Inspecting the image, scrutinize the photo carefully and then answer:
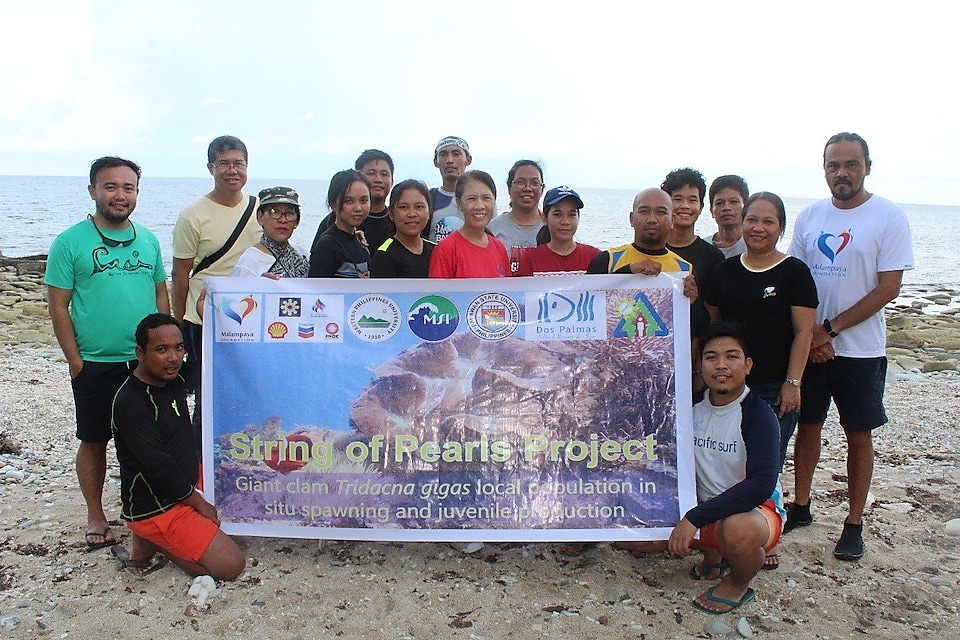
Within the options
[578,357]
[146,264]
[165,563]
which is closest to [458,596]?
[578,357]

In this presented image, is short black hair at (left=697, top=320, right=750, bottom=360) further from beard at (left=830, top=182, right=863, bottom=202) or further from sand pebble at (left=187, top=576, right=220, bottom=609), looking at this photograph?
sand pebble at (left=187, top=576, right=220, bottom=609)

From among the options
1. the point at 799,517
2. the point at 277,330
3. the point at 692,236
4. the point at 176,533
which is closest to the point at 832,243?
the point at 692,236

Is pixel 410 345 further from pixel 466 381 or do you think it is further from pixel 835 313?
pixel 835 313

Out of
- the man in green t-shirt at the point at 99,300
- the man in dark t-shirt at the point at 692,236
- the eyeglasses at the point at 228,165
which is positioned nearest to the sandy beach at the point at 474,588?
the man in green t-shirt at the point at 99,300

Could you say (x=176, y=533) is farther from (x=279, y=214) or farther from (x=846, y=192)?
(x=846, y=192)

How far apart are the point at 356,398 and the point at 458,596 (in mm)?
1275

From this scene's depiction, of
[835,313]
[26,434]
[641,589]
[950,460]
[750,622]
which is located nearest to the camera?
[750,622]

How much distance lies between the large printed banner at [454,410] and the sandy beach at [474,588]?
0.28 metres

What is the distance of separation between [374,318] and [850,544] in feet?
10.8

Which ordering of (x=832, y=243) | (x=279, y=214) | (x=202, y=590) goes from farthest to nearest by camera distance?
1. (x=279, y=214)
2. (x=832, y=243)
3. (x=202, y=590)

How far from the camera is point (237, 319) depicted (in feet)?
14.6

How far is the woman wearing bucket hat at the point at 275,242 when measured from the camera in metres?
4.68

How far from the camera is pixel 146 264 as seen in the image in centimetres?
473

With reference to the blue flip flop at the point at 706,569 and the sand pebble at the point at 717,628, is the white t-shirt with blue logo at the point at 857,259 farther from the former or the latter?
the sand pebble at the point at 717,628
